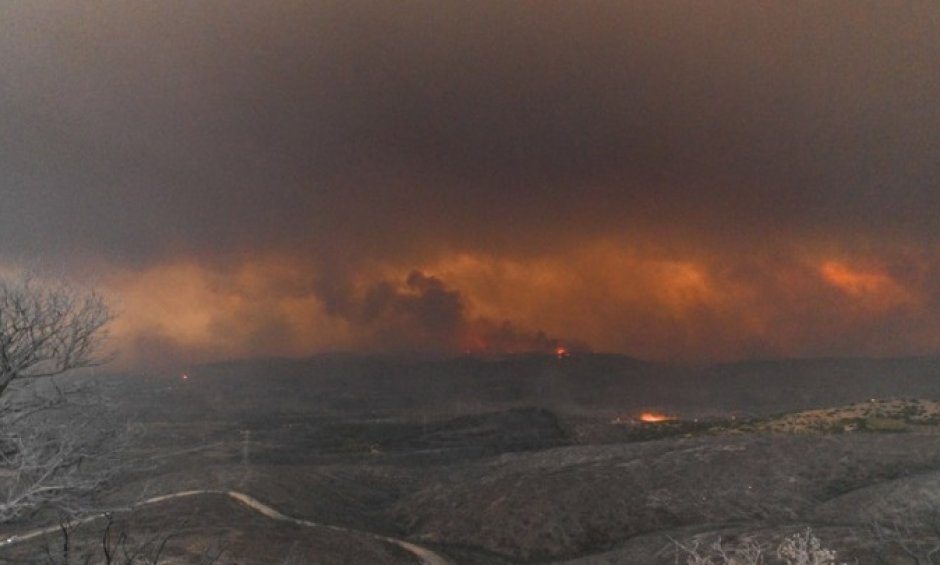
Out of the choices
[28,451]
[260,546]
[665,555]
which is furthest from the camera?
[260,546]

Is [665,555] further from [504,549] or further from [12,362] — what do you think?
[12,362]

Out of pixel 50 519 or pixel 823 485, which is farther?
pixel 823 485

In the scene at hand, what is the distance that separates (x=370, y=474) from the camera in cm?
13125

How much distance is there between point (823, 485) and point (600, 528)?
26.5 meters

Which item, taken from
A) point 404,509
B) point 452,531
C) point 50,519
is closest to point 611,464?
point 452,531

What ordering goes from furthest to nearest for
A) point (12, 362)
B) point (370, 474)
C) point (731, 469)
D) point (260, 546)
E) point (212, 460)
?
point (212, 460) < point (370, 474) < point (731, 469) < point (260, 546) < point (12, 362)

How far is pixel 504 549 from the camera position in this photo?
75.9m

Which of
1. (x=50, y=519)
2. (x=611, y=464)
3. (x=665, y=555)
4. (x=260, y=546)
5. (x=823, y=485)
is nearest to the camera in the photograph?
(x=665, y=555)

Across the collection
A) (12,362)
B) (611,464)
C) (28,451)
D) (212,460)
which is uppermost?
(12,362)

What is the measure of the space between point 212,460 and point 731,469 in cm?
14121

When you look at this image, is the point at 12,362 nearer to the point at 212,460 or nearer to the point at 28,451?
the point at 28,451

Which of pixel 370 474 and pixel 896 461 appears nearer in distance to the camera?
pixel 896 461

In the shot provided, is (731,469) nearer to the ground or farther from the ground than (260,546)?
farther from the ground

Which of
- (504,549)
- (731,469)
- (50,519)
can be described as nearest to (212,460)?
(50,519)
